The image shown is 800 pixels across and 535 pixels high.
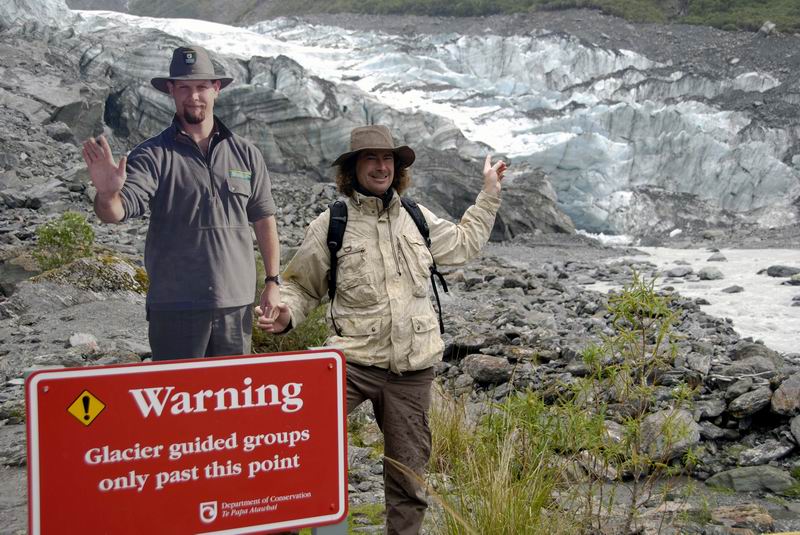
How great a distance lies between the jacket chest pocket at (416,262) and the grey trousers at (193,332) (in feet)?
2.47

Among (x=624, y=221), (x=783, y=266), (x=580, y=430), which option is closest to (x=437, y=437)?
A: (x=580, y=430)

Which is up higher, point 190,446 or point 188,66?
point 188,66

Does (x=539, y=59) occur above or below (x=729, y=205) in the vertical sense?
above

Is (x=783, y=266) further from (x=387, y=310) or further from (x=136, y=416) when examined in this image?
(x=136, y=416)

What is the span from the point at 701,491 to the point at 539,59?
38328 millimetres

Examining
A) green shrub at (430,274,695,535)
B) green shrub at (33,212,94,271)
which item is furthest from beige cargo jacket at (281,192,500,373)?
green shrub at (33,212,94,271)

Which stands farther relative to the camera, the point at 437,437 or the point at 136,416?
the point at 437,437

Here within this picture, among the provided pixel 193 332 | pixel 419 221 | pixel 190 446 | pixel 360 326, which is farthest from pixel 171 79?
pixel 190 446

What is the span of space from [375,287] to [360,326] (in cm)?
16

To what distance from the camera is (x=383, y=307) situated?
2.75 meters

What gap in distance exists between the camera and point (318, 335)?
598 centimetres

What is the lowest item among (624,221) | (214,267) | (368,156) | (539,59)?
(624,221)

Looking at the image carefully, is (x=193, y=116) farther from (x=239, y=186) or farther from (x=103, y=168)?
(x=103, y=168)

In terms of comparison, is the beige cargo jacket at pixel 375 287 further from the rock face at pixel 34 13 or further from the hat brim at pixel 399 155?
the rock face at pixel 34 13
